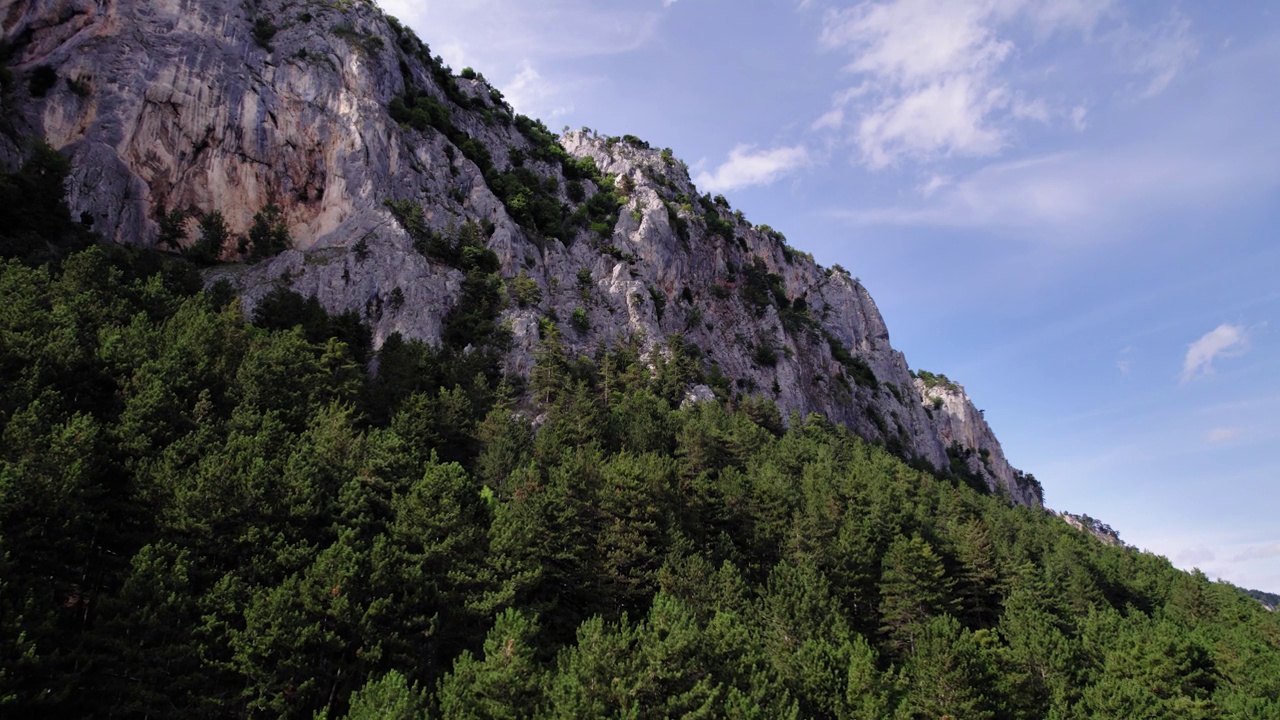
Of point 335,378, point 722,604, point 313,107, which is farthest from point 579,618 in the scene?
point 313,107

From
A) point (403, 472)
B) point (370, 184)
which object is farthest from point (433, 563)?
point (370, 184)

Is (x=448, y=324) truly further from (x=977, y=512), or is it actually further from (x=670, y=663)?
(x=977, y=512)

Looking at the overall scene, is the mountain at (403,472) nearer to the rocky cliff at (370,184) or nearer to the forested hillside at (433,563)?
the forested hillside at (433,563)

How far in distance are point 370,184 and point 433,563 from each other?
55.9 meters

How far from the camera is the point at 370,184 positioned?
2778 inches

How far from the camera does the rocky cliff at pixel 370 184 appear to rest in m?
60.4

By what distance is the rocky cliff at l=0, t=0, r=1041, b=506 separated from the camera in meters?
60.4

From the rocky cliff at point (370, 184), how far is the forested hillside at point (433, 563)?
966cm

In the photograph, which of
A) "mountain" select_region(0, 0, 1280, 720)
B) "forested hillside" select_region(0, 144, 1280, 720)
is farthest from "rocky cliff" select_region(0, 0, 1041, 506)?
"forested hillside" select_region(0, 144, 1280, 720)

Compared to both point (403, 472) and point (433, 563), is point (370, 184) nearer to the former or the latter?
point (403, 472)

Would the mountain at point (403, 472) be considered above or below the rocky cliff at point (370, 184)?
below

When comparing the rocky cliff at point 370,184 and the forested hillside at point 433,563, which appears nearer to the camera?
the forested hillside at point 433,563

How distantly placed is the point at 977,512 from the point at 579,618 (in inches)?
1974

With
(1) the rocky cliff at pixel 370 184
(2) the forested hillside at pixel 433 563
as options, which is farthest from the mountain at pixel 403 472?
(1) the rocky cliff at pixel 370 184
